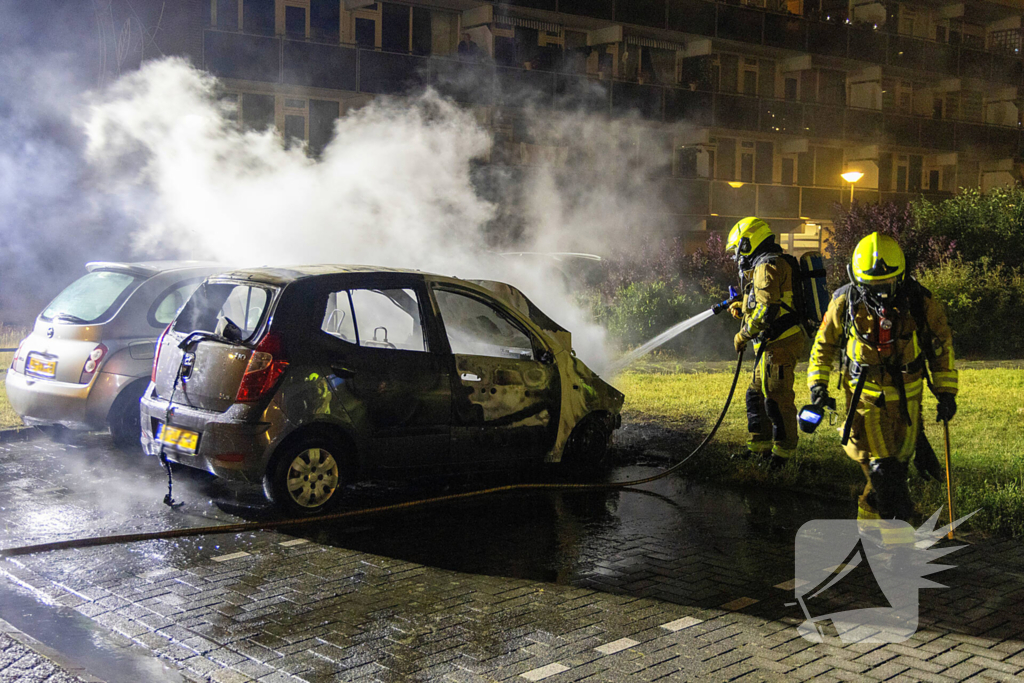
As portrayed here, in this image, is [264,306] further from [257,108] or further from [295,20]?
[295,20]

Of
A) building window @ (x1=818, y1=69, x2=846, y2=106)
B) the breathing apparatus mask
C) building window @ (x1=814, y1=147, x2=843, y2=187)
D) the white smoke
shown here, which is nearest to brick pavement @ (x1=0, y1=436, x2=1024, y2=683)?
the breathing apparatus mask

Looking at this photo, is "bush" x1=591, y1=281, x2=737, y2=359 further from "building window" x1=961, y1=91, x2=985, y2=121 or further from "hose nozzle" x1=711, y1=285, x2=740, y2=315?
"building window" x1=961, y1=91, x2=985, y2=121

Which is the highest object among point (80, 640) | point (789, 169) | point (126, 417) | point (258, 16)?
point (258, 16)

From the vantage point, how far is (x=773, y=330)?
26.5ft

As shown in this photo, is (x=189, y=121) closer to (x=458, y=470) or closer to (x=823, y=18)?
(x=458, y=470)

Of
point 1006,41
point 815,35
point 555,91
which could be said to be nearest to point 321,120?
point 555,91

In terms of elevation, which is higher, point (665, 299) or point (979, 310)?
point (665, 299)

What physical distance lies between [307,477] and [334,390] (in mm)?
574

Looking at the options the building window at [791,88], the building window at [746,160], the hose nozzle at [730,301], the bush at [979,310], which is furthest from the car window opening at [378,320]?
the building window at [791,88]

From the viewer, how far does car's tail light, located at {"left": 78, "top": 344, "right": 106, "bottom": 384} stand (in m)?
8.19

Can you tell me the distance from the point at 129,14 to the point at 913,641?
20226mm

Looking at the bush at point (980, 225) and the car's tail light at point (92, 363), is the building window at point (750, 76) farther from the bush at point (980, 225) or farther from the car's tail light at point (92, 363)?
the car's tail light at point (92, 363)

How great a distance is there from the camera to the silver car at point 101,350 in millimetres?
8211

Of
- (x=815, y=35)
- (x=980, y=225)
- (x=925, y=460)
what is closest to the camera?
(x=925, y=460)
